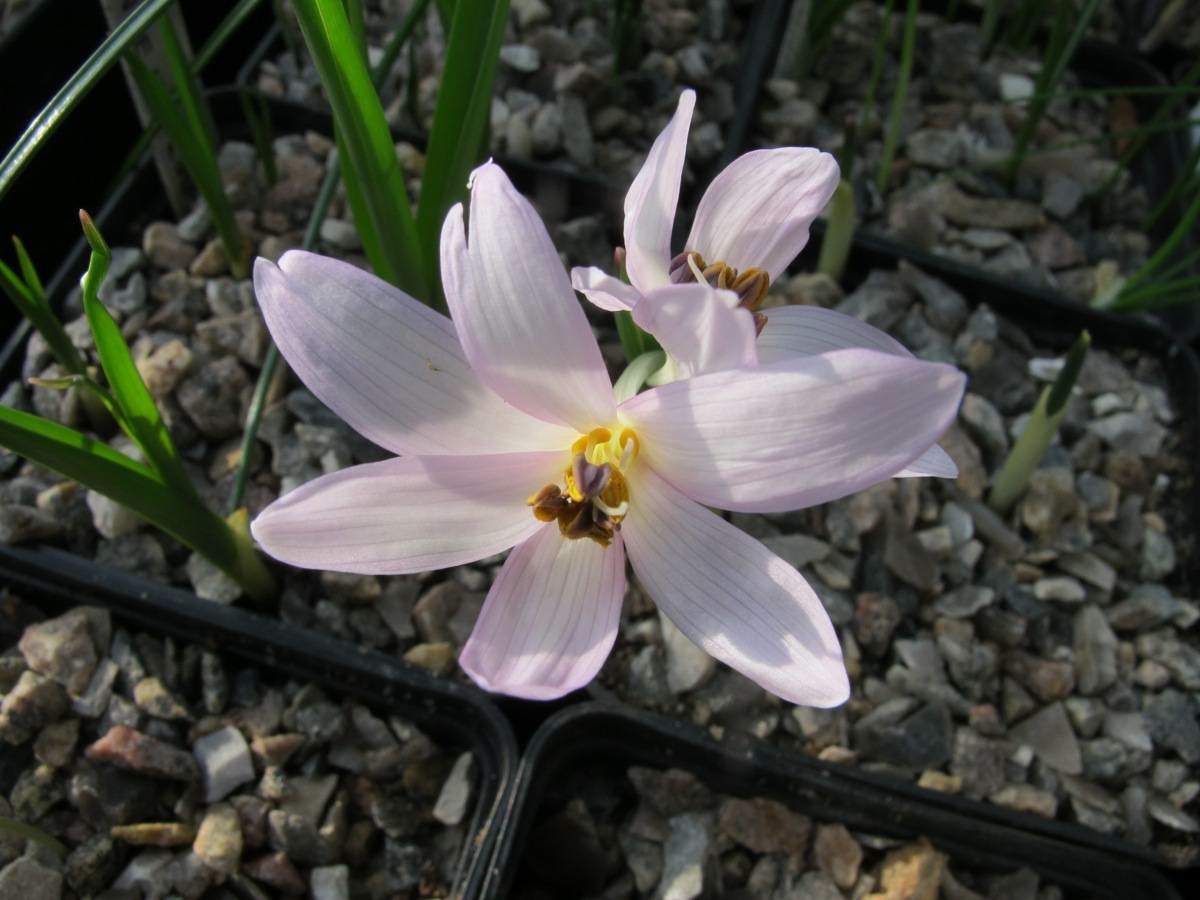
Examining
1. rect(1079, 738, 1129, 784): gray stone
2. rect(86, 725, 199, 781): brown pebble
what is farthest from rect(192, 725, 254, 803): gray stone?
rect(1079, 738, 1129, 784): gray stone

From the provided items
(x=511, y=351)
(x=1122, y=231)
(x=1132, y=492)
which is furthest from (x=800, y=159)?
(x=1122, y=231)

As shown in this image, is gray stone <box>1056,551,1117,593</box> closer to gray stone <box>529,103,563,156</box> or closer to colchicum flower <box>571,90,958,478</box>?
colchicum flower <box>571,90,958,478</box>

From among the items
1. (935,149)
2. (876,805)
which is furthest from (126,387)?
(935,149)

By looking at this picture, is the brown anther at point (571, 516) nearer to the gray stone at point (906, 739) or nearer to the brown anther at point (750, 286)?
the brown anther at point (750, 286)

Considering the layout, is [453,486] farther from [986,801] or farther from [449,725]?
[986,801]

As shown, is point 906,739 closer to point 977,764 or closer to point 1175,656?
point 977,764

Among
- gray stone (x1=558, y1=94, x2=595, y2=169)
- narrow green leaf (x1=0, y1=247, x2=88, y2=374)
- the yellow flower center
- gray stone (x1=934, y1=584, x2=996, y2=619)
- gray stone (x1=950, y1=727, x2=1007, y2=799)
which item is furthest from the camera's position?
gray stone (x1=558, y1=94, x2=595, y2=169)
